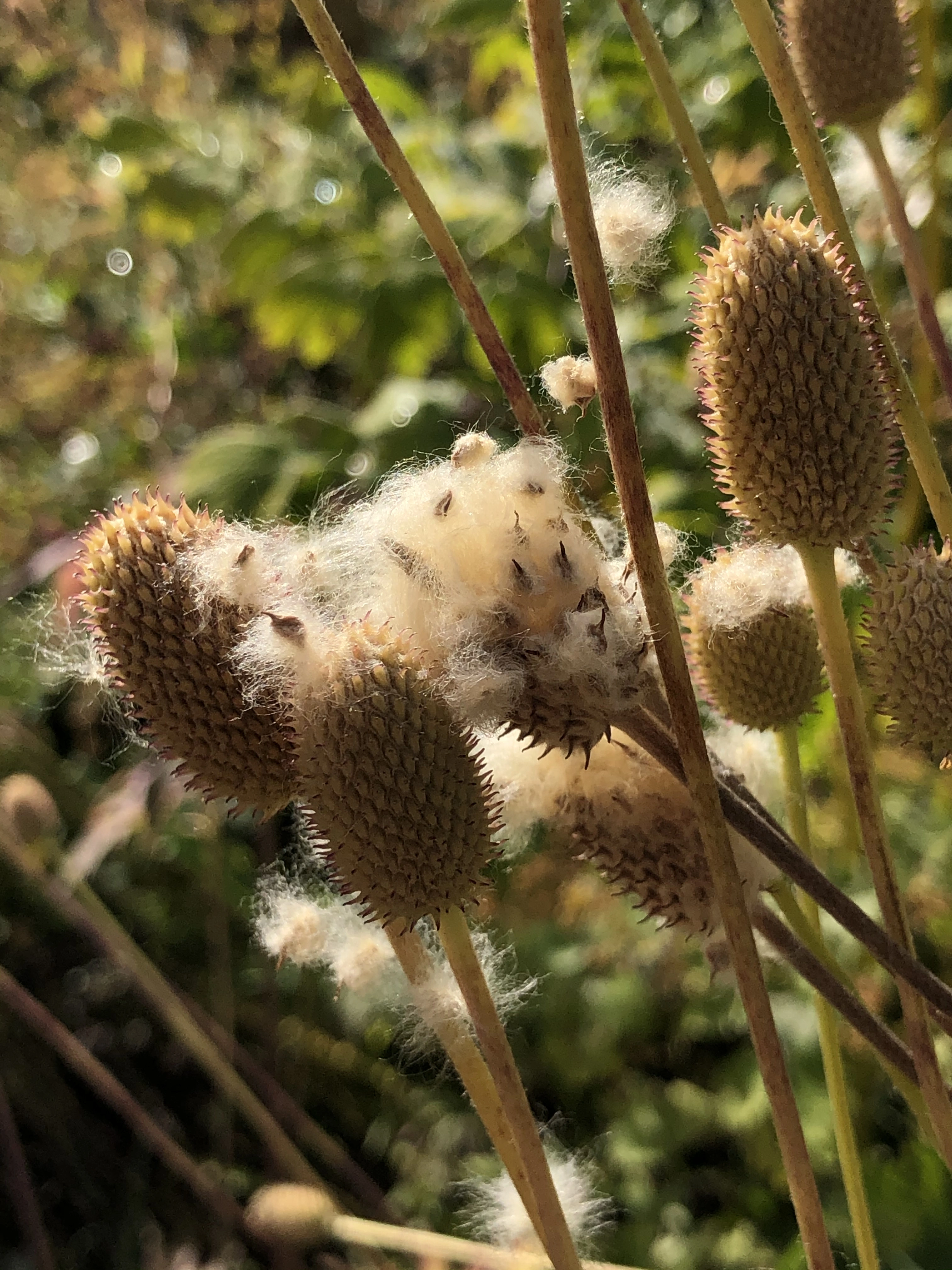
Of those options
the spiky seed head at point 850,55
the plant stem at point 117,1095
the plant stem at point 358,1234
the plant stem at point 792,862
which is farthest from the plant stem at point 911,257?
the plant stem at point 117,1095

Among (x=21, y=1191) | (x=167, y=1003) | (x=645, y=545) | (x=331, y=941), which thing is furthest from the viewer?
(x=21, y=1191)

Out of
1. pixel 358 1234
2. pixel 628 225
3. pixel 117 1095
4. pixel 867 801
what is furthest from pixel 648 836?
pixel 117 1095

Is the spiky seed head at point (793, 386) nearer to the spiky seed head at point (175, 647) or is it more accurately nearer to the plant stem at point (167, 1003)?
the spiky seed head at point (175, 647)

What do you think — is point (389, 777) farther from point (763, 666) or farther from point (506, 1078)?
point (763, 666)

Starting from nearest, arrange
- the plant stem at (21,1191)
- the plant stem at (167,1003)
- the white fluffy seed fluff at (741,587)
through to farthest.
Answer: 1. the white fluffy seed fluff at (741,587)
2. the plant stem at (167,1003)
3. the plant stem at (21,1191)

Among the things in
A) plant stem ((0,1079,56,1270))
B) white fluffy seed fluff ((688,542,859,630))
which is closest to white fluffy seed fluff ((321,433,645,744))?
white fluffy seed fluff ((688,542,859,630))

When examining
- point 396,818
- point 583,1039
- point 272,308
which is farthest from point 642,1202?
point 272,308
